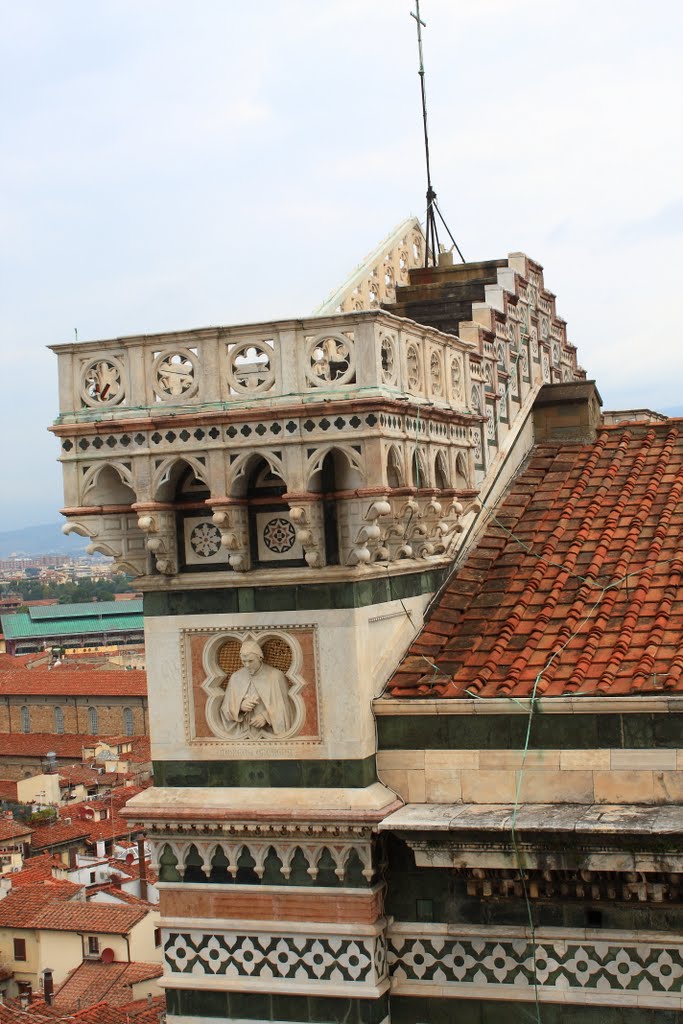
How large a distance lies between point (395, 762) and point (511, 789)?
75cm

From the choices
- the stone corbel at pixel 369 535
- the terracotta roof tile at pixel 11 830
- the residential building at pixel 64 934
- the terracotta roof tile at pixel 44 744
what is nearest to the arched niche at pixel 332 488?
the stone corbel at pixel 369 535

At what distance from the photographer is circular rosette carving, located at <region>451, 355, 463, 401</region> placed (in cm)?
1037

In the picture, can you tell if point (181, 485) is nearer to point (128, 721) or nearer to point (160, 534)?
point (160, 534)

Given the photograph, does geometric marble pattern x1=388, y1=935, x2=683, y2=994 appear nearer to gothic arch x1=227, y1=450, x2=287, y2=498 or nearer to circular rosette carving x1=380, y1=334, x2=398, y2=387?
gothic arch x1=227, y1=450, x2=287, y2=498

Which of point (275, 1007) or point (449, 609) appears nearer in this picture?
point (275, 1007)

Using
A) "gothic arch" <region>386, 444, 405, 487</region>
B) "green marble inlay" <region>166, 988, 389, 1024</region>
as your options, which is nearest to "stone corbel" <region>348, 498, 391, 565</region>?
"gothic arch" <region>386, 444, 405, 487</region>

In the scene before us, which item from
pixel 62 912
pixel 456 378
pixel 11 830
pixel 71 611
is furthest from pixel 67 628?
pixel 456 378

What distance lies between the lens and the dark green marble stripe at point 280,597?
9.30 m

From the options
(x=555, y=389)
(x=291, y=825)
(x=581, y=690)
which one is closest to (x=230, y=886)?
(x=291, y=825)

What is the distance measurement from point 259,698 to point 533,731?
1668 millimetres

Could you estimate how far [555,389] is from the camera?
1222 centimetres

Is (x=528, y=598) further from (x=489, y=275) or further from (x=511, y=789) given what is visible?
(x=489, y=275)

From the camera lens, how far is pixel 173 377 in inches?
372

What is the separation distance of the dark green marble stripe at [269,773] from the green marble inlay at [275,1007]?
1.29 metres
